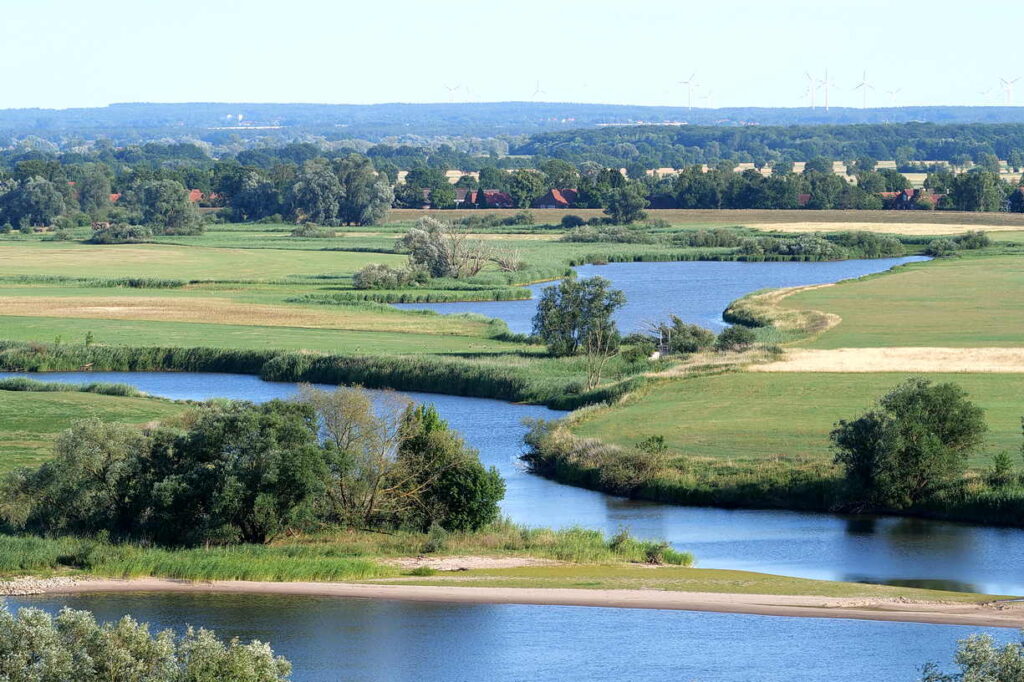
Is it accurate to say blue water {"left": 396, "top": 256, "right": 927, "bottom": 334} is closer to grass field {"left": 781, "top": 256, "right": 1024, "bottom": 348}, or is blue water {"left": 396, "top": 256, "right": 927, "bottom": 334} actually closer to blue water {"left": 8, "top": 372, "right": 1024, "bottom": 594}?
grass field {"left": 781, "top": 256, "right": 1024, "bottom": 348}

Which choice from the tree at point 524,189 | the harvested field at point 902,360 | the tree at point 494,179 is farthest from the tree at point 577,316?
the tree at point 494,179

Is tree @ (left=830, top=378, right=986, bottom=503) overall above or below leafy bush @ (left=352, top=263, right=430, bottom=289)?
above

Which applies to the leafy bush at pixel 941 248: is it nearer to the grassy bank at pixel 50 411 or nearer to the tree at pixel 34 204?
the grassy bank at pixel 50 411

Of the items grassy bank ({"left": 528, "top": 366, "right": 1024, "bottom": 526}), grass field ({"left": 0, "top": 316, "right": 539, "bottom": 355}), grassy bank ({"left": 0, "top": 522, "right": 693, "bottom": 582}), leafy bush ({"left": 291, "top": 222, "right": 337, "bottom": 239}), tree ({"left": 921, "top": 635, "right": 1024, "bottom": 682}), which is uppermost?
tree ({"left": 921, "top": 635, "right": 1024, "bottom": 682})

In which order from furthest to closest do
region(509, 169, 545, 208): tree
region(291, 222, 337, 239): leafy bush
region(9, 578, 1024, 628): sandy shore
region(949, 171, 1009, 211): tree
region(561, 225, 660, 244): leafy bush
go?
region(509, 169, 545, 208): tree → region(949, 171, 1009, 211): tree → region(291, 222, 337, 239): leafy bush → region(561, 225, 660, 244): leafy bush → region(9, 578, 1024, 628): sandy shore

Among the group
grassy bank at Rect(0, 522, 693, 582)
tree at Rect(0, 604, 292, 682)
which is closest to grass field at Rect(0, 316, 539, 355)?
grassy bank at Rect(0, 522, 693, 582)

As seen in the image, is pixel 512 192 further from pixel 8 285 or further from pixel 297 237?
pixel 8 285

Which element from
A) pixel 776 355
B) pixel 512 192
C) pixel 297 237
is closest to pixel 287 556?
pixel 776 355

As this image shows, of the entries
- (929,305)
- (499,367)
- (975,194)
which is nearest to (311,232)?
(975,194)
